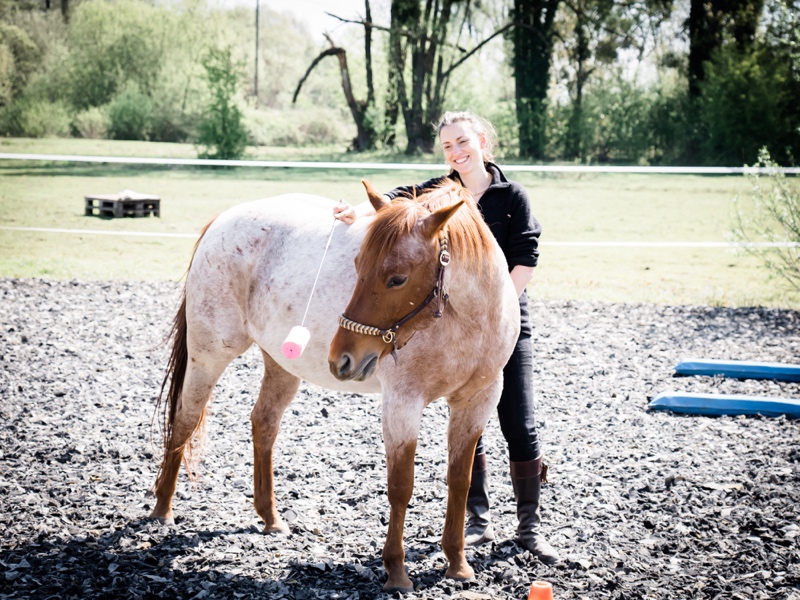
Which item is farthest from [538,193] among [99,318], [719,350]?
[99,318]

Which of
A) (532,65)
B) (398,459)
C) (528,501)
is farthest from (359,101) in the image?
(398,459)

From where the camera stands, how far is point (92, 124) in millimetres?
25641

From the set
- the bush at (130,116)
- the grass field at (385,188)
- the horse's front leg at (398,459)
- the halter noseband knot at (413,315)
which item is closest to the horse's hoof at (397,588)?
the horse's front leg at (398,459)

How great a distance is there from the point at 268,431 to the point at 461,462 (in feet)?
3.53

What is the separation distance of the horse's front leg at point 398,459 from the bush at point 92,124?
25989 millimetres

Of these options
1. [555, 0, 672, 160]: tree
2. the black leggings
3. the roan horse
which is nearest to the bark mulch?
the roan horse

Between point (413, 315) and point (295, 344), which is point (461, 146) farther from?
point (295, 344)

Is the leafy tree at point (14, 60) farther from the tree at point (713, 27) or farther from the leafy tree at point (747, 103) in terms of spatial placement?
the leafy tree at point (747, 103)

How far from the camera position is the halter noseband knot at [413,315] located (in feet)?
7.80

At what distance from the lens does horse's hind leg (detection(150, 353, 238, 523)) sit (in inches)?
136

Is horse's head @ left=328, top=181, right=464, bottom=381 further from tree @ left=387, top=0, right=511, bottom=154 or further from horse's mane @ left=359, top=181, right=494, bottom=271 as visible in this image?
tree @ left=387, top=0, right=511, bottom=154

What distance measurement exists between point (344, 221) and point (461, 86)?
74.4ft

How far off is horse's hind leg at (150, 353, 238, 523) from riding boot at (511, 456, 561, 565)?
1.49 m

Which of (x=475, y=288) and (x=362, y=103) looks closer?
(x=475, y=288)
